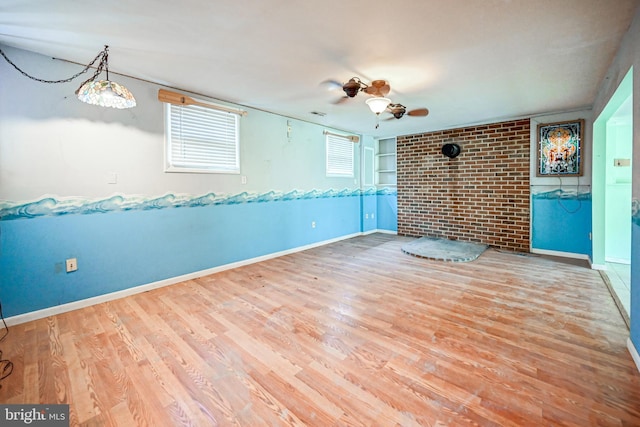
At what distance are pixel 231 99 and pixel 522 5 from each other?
312 centimetres

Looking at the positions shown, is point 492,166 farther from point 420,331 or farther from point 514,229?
point 420,331

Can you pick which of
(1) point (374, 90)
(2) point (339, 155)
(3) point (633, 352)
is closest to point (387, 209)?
(2) point (339, 155)

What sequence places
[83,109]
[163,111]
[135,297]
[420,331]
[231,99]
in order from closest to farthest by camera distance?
[420,331] → [83,109] → [135,297] → [163,111] → [231,99]

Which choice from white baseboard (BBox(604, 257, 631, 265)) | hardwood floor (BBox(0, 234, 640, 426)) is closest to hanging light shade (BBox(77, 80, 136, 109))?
hardwood floor (BBox(0, 234, 640, 426))

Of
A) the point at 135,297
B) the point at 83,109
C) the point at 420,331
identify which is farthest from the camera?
the point at 135,297

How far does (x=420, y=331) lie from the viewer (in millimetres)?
2209

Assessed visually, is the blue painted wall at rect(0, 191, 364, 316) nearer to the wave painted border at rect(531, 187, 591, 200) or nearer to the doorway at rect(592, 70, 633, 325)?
the wave painted border at rect(531, 187, 591, 200)

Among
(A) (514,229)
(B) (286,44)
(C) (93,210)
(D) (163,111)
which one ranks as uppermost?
(B) (286,44)

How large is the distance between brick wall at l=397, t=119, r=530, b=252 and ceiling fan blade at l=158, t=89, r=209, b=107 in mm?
4394

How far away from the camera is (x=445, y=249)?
4773 millimetres

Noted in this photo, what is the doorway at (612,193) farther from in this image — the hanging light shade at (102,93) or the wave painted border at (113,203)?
the hanging light shade at (102,93)

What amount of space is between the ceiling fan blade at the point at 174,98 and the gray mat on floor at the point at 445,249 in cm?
387

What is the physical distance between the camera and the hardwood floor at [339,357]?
1.43 metres

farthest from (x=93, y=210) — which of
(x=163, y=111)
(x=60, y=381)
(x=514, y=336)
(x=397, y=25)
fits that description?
(x=514, y=336)
